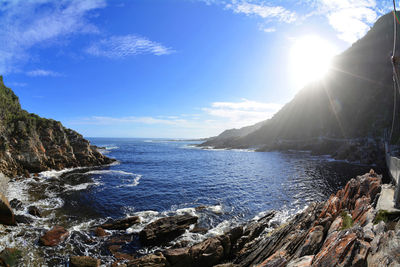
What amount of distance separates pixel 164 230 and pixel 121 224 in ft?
14.8

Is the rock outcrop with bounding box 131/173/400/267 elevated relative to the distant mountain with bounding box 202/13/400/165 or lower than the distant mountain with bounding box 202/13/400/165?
lower

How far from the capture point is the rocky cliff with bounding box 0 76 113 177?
3142 cm

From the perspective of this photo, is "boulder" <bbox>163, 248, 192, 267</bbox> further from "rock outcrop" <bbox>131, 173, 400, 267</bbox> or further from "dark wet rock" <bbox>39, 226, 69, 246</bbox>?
"dark wet rock" <bbox>39, 226, 69, 246</bbox>

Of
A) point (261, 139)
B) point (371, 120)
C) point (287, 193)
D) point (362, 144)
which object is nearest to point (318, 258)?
point (287, 193)

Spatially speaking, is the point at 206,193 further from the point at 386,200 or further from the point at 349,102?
the point at 349,102

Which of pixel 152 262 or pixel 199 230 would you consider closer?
pixel 152 262

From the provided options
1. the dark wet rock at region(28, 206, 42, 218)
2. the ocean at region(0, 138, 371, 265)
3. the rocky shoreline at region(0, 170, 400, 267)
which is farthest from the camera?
the dark wet rock at region(28, 206, 42, 218)

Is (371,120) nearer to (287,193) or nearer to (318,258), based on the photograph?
(287,193)

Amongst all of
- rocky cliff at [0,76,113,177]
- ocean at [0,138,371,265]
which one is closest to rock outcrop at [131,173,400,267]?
ocean at [0,138,371,265]

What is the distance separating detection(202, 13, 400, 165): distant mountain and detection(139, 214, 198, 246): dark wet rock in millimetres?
67641

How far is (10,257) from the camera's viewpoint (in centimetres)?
1119

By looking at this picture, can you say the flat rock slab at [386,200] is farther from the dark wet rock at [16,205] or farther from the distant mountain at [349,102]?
the distant mountain at [349,102]

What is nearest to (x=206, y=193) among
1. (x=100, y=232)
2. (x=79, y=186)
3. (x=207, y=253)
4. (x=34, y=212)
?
(x=100, y=232)

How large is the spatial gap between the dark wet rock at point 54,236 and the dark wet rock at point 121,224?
2.87 m
